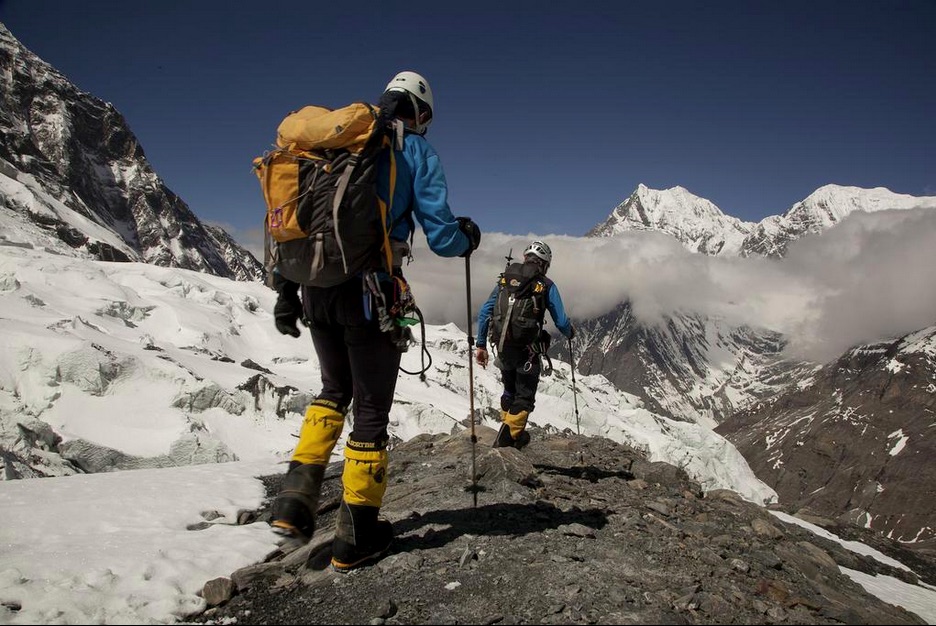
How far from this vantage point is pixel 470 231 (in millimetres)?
4723

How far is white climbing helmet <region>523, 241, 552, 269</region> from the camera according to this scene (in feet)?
29.8

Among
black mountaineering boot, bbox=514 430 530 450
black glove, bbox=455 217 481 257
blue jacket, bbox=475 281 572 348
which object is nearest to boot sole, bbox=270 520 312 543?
black glove, bbox=455 217 481 257

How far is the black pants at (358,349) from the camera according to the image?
4203 millimetres

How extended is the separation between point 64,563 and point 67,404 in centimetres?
2146

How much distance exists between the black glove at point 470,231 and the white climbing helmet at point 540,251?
4425 millimetres

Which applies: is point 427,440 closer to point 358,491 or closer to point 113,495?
point 113,495

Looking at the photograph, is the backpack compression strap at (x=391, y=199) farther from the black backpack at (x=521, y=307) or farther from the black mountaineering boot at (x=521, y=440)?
the black mountaineering boot at (x=521, y=440)

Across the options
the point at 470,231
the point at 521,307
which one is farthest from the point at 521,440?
the point at 470,231

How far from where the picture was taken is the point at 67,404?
2114 cm

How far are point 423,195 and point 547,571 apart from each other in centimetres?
329

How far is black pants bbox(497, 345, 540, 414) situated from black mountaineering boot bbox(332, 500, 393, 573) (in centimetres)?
490

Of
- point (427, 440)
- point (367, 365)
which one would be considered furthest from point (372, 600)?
point (427, 440)

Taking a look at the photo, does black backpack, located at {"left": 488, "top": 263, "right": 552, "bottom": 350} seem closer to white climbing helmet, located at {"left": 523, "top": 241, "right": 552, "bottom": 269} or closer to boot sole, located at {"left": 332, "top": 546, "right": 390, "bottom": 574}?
white climbing helmet, located at {"left": 523, "top": 241, "right": 552, "bottom": 269}

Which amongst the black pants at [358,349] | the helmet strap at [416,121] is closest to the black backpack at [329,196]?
the black pants at [358,349]
